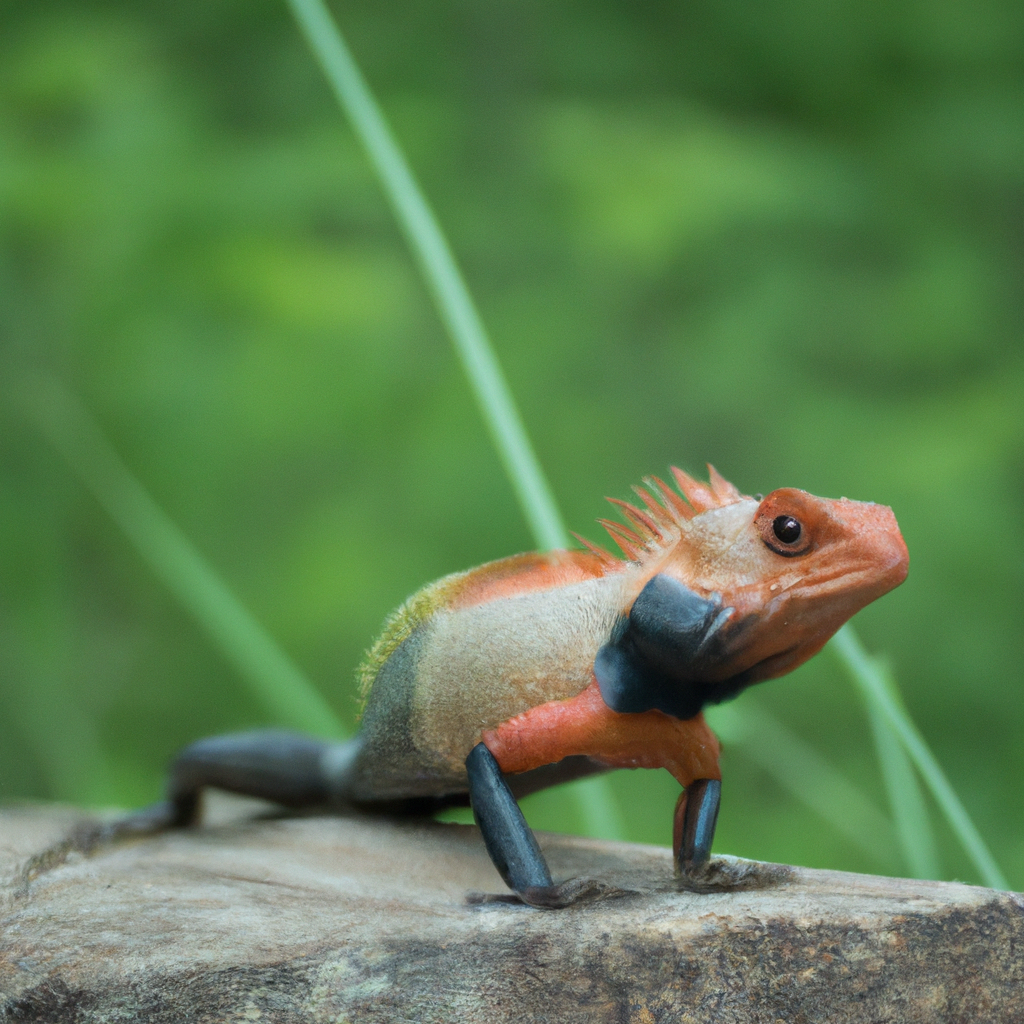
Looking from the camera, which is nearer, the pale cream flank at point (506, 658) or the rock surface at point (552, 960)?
the rock surface at point (552, 960)

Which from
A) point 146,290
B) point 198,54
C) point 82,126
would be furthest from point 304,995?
point 198,54

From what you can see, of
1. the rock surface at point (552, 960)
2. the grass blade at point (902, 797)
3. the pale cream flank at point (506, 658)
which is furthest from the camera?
the grass blade at point (902, 797)

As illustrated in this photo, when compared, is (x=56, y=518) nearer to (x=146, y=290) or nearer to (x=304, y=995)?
(x=146, y=290)

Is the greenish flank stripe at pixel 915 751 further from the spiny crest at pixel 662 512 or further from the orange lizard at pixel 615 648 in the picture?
the spiny crest at pixel 662 512

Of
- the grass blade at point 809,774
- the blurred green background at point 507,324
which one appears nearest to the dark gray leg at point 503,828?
the grass blade at point 809,774

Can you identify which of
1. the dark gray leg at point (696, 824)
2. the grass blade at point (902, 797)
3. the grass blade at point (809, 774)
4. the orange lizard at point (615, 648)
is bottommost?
the grass blade at point (809, 774)

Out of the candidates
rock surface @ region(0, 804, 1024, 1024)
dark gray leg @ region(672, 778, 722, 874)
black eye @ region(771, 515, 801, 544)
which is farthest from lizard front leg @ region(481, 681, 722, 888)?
black eye @ region(771, 515, 801, 544)
